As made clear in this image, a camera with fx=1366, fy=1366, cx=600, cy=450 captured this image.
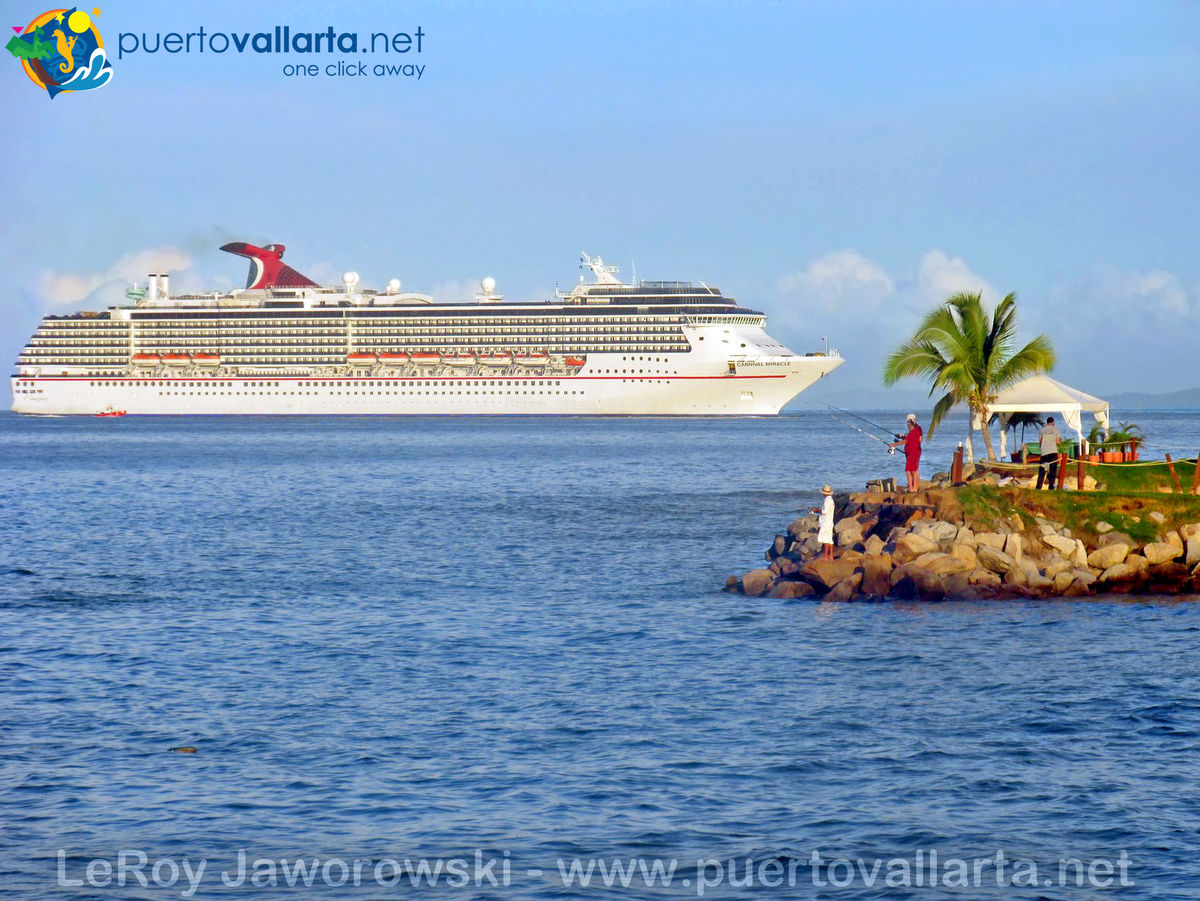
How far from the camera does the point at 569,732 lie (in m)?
13.8

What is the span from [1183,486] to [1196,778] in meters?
14.5

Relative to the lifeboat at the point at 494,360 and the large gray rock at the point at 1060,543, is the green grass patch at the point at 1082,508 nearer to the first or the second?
the large gray rock at the point at 1060,543

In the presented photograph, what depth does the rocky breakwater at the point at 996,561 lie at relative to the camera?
22094 mm

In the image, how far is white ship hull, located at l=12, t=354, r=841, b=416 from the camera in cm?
10812

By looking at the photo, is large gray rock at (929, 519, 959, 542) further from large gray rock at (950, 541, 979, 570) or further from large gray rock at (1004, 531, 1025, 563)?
large gray rock at (1004, 531, 1025, 563)

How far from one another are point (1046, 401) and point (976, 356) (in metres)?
1.88

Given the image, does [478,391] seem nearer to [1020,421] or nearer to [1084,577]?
[1020,421]

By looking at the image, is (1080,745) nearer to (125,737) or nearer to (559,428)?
(125,737)

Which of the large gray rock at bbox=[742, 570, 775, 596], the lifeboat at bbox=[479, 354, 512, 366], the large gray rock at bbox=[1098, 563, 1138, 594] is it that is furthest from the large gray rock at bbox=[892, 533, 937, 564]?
the lifeboat at bbox=[479, 354, 512, 366]

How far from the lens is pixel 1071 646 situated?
17.8 meters

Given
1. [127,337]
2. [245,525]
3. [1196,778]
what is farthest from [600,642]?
[127,337]

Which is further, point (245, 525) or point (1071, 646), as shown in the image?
point (245, 525)

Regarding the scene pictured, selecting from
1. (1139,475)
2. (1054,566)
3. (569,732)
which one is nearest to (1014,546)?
(1054,566)

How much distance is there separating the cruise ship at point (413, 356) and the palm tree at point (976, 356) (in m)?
76.6
